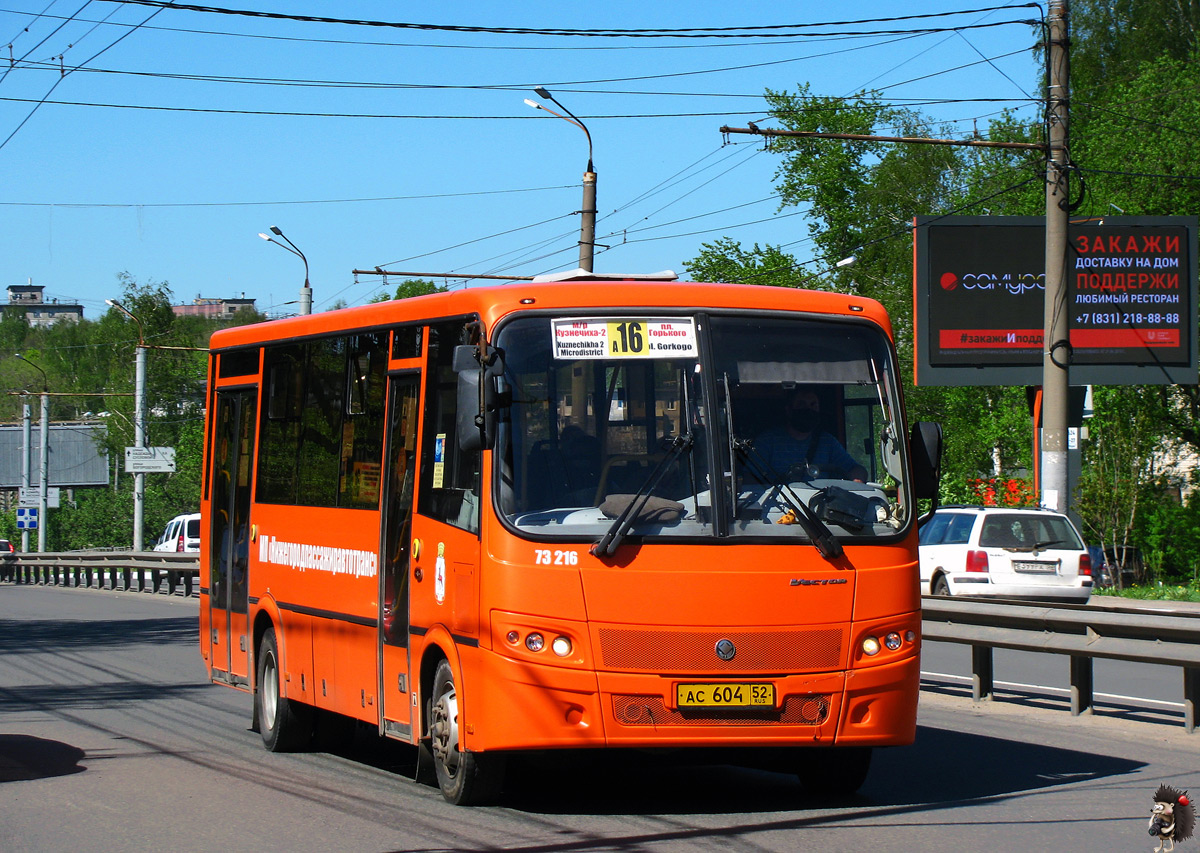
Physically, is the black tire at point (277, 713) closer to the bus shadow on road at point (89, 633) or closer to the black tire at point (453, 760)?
the black tire at point (453, 760)

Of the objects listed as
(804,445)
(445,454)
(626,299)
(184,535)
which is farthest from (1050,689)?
(184,535)

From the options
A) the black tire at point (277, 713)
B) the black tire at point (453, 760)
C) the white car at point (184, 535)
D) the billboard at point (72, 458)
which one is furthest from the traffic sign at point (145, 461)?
the billboard at point (72, 458)

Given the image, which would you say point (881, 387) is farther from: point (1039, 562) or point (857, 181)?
point (857, 181)

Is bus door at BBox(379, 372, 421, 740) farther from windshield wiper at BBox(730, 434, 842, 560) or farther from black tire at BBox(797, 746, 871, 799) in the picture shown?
black tire at BBox(797, 746, 871, 799)

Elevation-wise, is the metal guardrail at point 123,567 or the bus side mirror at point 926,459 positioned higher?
the bus side mirror at point 926,459

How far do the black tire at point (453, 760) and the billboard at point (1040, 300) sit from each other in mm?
26332

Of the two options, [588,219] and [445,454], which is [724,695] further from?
[588,219]

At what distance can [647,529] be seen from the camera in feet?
26.1

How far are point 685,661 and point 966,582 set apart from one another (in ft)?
51.8

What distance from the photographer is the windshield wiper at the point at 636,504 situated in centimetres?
Answer: 784

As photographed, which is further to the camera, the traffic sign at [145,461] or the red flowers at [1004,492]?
the traffic sign at [145,461]

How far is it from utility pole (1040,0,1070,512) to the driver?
38.9ft

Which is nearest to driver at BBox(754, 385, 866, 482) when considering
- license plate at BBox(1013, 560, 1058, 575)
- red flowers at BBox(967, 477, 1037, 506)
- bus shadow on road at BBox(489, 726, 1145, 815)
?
bus shadow on road at BBox(489, 726, 1145, 815)

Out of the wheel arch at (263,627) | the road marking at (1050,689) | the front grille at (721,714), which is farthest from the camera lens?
the road marking at (1050,689)
